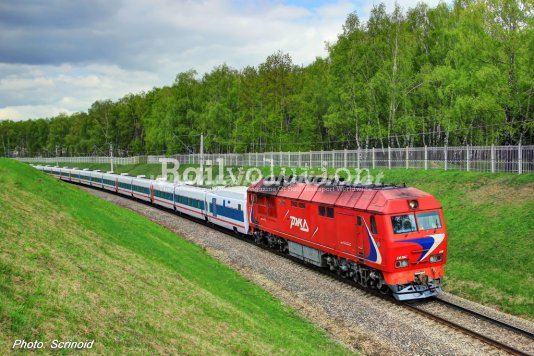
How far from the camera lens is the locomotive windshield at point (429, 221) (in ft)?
59.7

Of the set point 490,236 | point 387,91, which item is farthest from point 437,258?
point 387,91

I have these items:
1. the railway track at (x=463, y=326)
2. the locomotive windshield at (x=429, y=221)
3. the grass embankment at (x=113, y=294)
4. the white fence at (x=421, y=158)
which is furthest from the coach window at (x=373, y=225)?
the white fence at (x=421, y=158)

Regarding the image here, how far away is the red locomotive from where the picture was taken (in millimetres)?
17844

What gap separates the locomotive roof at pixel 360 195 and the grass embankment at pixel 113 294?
16.5 feet

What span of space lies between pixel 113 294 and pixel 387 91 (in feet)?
130

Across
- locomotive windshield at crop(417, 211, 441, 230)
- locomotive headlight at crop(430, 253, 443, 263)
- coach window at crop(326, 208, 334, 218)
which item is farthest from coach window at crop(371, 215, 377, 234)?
coach window at crop(326, 208, 334, 218)

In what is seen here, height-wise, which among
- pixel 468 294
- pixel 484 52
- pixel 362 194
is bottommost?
pixel 468 294

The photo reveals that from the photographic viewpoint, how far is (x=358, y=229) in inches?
765

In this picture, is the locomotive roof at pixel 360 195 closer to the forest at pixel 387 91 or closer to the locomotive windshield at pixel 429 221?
the locomotive windshield at pixel 429 221

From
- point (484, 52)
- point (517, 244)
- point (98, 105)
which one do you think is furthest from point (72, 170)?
point (517, 244)

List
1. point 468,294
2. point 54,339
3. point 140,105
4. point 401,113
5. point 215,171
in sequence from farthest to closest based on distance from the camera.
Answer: point 140,105 → point 215,171 → point 401,113 → point 468,294 → point 54,339

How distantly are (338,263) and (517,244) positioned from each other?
308 inches

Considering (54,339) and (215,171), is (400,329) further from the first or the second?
(215,171)

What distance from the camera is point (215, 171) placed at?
238 ft
